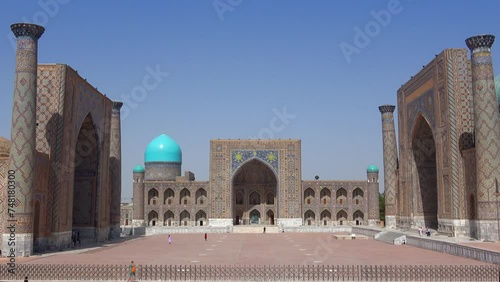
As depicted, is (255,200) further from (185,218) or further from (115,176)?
(115,176)

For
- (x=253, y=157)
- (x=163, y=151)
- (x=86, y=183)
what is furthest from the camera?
(x=163, y=151)

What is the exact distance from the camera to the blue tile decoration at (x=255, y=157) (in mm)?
43750

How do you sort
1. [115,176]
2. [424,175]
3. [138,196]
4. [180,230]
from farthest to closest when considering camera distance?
1. [138,196]
2. [180,230]
3. [115,176]
4. [424,175]

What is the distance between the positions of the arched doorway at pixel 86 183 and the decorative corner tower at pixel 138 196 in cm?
1808

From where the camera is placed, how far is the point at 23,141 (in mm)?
19109

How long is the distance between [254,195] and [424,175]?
63.8ft

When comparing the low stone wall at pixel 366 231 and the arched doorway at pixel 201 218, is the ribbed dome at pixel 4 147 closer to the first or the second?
the low stone wall at pixel 366 231

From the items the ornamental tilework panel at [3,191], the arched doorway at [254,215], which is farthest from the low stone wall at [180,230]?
the ornamental tilework panel at [3,191]

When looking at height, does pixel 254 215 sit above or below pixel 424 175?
below

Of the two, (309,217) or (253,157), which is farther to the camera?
(309,217)

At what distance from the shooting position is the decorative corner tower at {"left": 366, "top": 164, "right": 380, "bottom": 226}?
45344 millimetres

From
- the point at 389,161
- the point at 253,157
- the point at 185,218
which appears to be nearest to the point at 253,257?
the point at 389,161

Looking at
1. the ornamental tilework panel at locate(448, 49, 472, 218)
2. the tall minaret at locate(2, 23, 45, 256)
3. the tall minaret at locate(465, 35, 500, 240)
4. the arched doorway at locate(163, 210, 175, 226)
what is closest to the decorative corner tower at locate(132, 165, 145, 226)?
the arched doorway at locate(163, 210, 175, 226)

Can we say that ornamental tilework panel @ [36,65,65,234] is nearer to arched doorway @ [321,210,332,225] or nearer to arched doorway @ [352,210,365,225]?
arched doorway @ [321,210,332,225]
